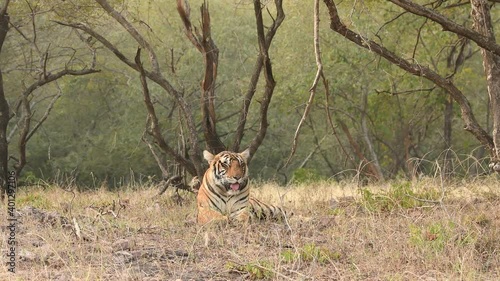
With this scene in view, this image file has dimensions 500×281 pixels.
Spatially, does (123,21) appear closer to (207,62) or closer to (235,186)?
(207,62)

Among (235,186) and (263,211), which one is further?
(263,211)

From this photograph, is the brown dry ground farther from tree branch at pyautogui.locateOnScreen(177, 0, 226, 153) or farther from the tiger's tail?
tree branch at pyautogui.locateOnScreen(177, 0, 226, 153)

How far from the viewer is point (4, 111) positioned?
47.3 ft

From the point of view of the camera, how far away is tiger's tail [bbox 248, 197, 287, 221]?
9016mm

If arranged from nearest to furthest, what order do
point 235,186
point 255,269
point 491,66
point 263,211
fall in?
point 255,269
point 491,66
point 235,186
point 263,211

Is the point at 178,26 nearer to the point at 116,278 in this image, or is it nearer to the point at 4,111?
the point at 4,111

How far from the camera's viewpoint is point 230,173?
8992 millimetres

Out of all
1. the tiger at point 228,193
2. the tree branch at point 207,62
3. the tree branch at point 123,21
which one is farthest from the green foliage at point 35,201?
the tiger at point 228,193

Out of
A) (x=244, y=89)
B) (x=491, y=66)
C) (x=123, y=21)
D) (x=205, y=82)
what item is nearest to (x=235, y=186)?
(x=205, y=82)

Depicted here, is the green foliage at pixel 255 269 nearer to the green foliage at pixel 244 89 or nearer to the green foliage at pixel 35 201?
the green foliage at pixel 35 201

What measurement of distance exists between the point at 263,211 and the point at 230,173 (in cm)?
62

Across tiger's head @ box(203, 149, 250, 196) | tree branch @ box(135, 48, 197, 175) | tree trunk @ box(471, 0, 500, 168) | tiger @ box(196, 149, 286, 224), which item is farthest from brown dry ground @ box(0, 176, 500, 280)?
tree branch @ box(135, 48, 197, 175)

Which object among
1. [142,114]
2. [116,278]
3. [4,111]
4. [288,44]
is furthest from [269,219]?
[142,114]

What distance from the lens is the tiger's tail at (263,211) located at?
9.02 m
